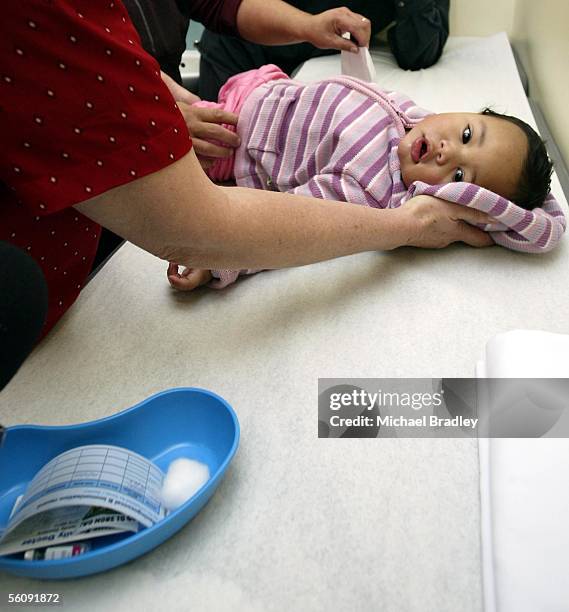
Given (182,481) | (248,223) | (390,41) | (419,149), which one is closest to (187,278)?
(248,223)

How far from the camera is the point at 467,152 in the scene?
101 centimetres

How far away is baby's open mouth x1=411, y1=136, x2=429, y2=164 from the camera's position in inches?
41.3

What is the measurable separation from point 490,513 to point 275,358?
1.18 ft

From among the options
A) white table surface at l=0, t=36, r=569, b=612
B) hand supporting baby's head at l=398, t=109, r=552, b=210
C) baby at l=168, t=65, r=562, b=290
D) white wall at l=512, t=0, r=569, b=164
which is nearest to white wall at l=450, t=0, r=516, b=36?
white wall at l=512, t=0, r=569, b=164

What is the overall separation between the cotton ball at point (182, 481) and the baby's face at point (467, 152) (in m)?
0.67

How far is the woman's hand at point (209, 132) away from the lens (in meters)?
1.09

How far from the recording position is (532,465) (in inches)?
23.8

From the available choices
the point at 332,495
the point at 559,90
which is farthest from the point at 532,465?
the point at 559,90

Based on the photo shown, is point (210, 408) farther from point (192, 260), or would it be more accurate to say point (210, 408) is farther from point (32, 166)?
point (32, 166)

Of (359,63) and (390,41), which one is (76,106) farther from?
(390,41)

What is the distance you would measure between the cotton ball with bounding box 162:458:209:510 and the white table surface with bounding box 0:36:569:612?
0.10 ft

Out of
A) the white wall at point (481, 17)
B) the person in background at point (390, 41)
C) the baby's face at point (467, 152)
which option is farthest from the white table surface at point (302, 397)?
the white wall at point (481, 17)

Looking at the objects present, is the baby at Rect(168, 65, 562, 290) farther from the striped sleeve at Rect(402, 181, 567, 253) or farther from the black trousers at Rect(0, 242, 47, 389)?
the black trousers at Rect(0, 242, 47, 389)

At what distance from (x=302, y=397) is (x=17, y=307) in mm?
406
